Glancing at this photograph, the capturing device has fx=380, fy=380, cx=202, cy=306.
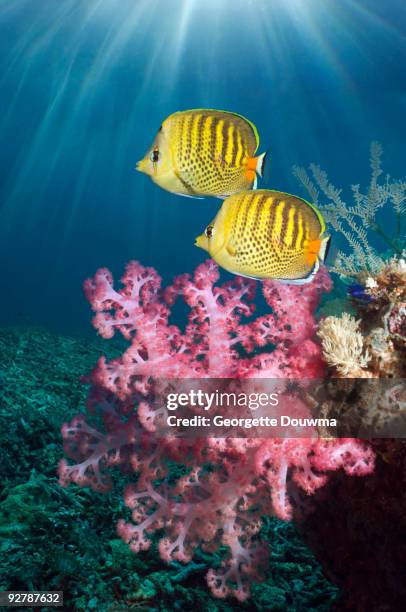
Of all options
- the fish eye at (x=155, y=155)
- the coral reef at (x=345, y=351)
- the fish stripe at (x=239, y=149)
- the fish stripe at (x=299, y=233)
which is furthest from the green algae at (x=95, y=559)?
the fish stripe at (x=239, y=149)

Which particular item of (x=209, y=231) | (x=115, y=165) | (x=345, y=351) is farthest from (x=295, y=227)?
(x=115, y=165)

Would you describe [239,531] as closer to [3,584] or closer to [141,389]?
[141,389]

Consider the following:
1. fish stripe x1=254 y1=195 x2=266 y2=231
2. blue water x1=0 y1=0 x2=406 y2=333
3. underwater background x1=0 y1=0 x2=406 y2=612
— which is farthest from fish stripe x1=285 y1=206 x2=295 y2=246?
blue water x1=0 y1=0 x2=406 y2=333

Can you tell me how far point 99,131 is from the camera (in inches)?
1832

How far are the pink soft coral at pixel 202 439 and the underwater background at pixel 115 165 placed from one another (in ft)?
1.27

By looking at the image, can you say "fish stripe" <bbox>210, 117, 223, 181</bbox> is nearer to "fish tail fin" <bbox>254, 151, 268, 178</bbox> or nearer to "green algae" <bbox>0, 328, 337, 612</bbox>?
"fish tail fin" <bbox>254, 151, 268, 178</bbox>

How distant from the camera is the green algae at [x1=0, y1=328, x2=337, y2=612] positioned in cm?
274

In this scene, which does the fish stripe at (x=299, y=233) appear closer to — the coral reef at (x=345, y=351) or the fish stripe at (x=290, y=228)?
the fish stripe at (x=290, y=228)

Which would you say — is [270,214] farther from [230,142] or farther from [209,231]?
[230,142]

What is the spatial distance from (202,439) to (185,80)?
3654 centimetres

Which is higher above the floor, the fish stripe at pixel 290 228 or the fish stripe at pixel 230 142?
the fish stripe at pixel 230 142

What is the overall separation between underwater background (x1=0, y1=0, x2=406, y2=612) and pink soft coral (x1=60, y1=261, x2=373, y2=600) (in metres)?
0.39

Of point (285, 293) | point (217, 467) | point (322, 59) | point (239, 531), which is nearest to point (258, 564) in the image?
point (239, 531)

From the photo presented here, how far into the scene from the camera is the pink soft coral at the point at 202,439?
242 cm
